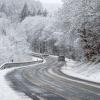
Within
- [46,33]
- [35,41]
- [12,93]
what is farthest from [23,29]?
[12,93]

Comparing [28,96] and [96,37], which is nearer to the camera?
[28,96]

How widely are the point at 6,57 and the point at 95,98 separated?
65.7m

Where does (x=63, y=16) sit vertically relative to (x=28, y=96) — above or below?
above

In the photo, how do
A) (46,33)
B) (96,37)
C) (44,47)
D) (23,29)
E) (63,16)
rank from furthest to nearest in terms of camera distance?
(23,29)
(44,47)
(46,33)
(63,16)
(96,37)

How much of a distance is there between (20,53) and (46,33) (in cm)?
3580

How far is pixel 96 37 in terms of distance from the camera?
36.8 meters

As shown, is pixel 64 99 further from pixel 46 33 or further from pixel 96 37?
pixel 46 33

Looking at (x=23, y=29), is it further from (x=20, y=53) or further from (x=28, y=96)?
(x=28, y=96)

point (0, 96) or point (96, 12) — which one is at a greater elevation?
point (96, 12)

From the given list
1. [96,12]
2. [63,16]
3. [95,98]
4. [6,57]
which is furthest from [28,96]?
[6,57]

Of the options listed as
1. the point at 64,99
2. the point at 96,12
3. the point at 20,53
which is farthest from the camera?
the point at 20,53

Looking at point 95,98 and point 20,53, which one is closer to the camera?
point 95,98

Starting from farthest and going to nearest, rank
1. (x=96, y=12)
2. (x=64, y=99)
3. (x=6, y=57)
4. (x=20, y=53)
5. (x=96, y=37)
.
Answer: (x=20, y=53) < (x=6, y=57) < (x=96, y=37) < (x=96, y=12) < (x=64, y=99)

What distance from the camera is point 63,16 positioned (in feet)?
140
